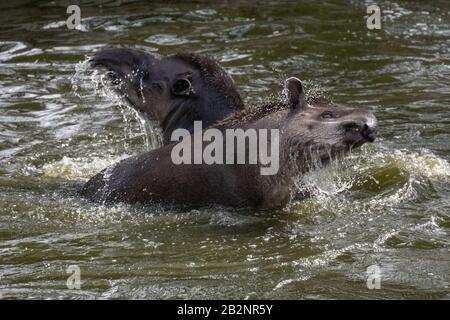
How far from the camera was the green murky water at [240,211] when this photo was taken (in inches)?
250

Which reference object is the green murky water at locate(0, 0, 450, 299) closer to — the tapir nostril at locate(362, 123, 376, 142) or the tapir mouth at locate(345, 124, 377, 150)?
the tapir mouth at locate(345, 124, 377, 150)

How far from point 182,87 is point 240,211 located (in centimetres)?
144

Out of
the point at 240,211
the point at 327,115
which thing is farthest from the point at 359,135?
the point at 240,211

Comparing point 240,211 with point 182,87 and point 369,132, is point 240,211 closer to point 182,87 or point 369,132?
point 369,132

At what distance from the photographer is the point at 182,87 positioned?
27.6 feet

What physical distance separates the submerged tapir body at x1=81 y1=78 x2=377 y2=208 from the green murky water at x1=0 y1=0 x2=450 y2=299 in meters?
0.12

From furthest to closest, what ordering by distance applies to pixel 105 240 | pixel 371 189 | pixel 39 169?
pixel 39 169 < pixel 371 189 < pixel 105 240

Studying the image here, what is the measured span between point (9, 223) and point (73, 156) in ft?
7.08

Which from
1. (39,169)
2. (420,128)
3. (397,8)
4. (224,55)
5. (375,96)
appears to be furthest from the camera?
(397,8)

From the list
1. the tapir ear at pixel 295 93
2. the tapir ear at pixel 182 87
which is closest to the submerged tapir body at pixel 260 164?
the tapir ear at pixel 295 93

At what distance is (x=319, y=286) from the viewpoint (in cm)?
610

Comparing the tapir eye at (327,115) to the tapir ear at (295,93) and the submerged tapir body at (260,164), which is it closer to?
the submerged tapir body at (260,164)
